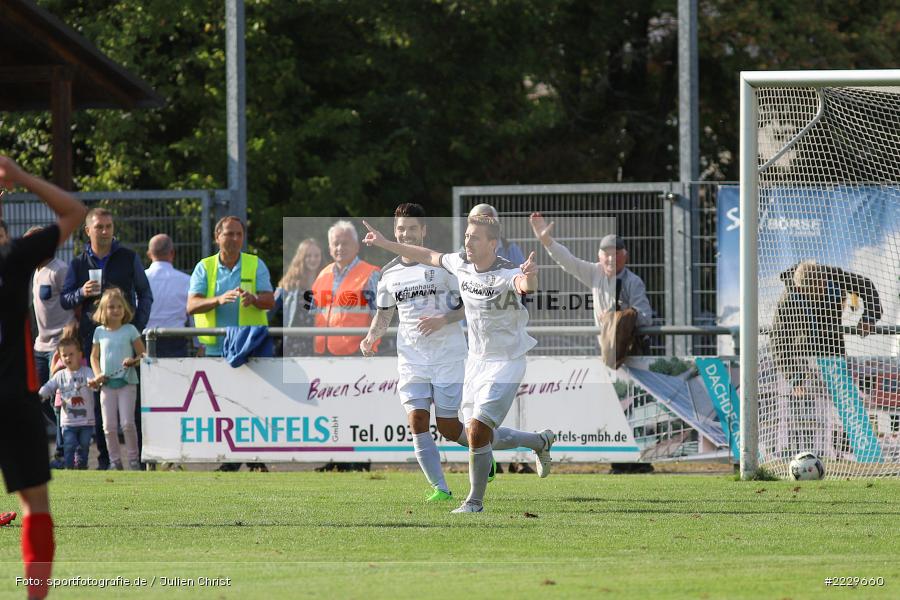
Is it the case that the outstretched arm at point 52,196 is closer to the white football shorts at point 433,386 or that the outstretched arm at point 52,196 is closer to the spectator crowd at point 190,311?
the white football shorts at point 433,386

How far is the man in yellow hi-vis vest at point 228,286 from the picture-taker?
571 inches

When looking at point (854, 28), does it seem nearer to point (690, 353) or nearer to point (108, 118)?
point (108, 118)

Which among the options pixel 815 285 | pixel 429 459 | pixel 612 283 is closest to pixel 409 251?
pixel 429 459

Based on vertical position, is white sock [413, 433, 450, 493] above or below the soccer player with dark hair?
below

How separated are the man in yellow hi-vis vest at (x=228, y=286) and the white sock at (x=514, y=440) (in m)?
3.52

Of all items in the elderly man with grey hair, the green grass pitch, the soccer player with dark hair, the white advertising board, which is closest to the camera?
the soccer player with dark hair

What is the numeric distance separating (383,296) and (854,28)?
20.4m

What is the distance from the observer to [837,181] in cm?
1448

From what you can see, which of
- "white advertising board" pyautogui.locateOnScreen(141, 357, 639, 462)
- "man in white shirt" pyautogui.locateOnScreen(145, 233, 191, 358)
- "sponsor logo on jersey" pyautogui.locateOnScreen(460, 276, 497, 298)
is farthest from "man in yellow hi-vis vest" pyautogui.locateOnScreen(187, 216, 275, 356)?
"sponsor logo on jersey" pyautogui.locateOnScreen(460, 276, 497, 298)

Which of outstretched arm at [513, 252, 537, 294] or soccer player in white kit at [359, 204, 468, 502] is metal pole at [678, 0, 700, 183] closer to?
soccer player in white kit at [359, 204, 468, 502]

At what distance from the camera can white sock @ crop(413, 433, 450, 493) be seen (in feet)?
36.9

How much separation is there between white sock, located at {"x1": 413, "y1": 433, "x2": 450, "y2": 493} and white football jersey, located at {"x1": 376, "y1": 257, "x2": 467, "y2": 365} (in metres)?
0.59

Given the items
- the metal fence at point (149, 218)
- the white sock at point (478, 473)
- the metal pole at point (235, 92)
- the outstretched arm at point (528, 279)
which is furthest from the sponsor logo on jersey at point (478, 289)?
the metal pole at point (235, 92)

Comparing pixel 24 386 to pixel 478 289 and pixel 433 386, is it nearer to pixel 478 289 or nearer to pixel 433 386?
pixel 478 289
